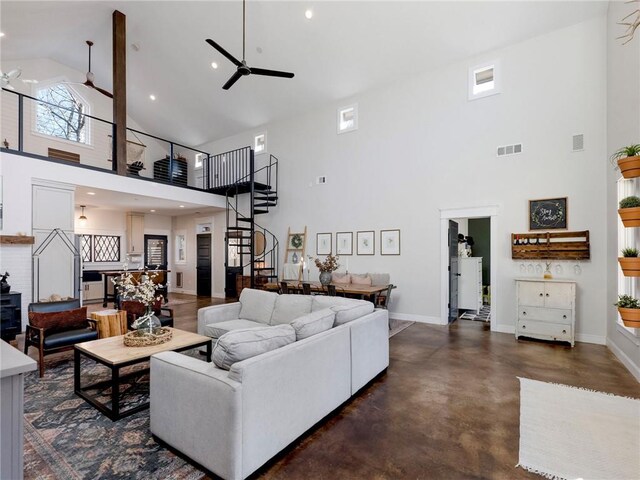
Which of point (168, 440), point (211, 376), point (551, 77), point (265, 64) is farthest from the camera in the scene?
point (265, 64)

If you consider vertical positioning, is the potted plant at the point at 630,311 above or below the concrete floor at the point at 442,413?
above

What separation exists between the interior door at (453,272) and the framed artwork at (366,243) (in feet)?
5.14

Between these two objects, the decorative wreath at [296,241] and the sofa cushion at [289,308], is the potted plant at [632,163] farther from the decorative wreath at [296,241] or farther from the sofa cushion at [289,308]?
the decorative wreath at [296,241]

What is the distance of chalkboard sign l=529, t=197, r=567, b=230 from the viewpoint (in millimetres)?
5039

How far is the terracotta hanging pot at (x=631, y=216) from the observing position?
3131 mm

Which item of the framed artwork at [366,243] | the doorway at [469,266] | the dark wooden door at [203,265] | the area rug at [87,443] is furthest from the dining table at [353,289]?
the dark wooden door at [203,265]

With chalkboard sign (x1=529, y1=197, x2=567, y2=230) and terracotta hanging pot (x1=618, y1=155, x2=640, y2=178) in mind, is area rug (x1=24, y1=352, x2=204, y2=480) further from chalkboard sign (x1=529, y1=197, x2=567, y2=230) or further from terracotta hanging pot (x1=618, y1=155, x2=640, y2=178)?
chalkboard sign (x1=529, y1=197, x2=567, y2=230)

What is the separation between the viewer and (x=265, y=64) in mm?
6875

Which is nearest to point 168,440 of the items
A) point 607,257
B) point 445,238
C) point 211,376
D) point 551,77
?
point 211,376

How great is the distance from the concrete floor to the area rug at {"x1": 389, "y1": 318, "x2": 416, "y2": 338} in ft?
2.38

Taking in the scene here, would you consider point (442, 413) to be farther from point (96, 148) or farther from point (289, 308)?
point (96, 148)

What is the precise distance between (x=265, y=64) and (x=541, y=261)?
6.61 meters

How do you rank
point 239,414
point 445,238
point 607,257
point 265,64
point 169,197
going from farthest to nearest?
point 169,197 → point 265,64 → point 445,238 → point 607,257 → point 239,414

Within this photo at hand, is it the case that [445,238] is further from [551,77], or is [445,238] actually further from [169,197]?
[169,197]
